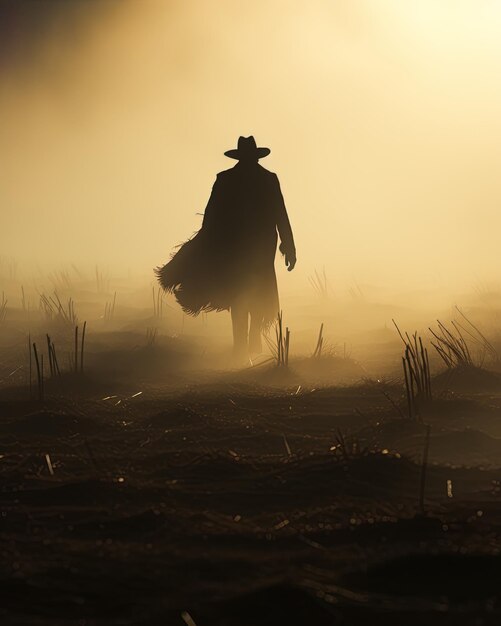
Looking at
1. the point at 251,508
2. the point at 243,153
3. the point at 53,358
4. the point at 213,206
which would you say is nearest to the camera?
the point at 251,508

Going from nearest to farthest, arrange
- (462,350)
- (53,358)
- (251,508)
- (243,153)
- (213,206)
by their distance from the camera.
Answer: (251,508)
(53,358)
(462,350)
(243,153)
(213,206)

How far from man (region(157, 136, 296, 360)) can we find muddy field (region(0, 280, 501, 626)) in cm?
224

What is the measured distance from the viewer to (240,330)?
820 centimetres

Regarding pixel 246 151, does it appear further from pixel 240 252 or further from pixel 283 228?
pixel 240 252

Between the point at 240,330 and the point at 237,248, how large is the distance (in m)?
0.74

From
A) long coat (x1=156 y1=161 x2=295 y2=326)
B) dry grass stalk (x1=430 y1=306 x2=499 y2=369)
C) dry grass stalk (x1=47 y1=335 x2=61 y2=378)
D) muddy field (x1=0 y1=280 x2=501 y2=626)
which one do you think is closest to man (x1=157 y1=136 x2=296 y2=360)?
long coat (x1=156 y1=161 x2=295 y2=326)

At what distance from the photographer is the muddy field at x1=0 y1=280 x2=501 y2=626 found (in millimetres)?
2539

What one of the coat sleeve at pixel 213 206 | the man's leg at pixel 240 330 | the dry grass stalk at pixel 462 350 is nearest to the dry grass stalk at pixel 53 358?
the man's leg at pixel 240 330

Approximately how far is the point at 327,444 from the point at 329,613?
197 cm

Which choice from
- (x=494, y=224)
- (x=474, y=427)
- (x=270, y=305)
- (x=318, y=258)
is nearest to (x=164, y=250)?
(x=318, y=258)

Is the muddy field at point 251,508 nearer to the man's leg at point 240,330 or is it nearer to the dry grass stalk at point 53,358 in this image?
the dry grass stalk at point 53,358

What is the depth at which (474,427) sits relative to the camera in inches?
190

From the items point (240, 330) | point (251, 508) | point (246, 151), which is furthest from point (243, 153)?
point (251, 508)

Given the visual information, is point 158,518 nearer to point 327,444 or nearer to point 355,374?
point 327,444
